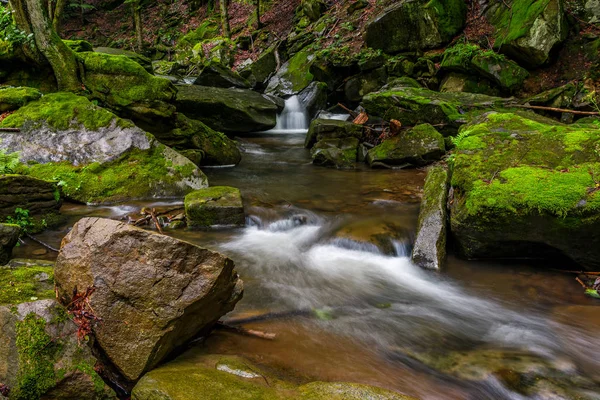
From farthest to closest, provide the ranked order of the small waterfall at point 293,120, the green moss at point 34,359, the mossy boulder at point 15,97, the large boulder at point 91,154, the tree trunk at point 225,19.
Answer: the tree trunk at point 225,19 < the small waterfall at point 293,120 < the mossy boulder at point 15,97 < the large boulder at point 91,154 < the green moss at point 34,359

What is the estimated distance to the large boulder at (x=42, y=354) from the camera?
1.75 metres

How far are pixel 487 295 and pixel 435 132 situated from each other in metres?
5.84

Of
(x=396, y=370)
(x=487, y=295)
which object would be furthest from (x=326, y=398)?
(x=487, y=295)

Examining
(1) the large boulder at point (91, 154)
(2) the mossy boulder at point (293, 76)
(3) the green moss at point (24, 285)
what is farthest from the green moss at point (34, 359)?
(2) the mossy boulder at point (293, 76)

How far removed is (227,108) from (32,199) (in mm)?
7385

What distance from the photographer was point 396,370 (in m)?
2.72

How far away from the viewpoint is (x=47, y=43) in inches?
303

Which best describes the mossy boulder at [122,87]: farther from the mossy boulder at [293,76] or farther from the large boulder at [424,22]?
the large boulder at [424,22]

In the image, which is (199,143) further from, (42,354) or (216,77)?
(42,354)

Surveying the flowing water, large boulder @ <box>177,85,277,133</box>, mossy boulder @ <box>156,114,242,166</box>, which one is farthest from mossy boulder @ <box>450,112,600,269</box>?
large boulder @ <box>177,85,277,133</box>

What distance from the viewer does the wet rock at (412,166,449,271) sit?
458 cm

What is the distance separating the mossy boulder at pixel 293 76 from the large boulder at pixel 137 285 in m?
14.3

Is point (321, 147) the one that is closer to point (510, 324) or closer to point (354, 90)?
point (354, 90)

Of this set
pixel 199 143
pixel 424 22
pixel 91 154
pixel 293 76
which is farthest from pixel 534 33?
pixel 91 154
